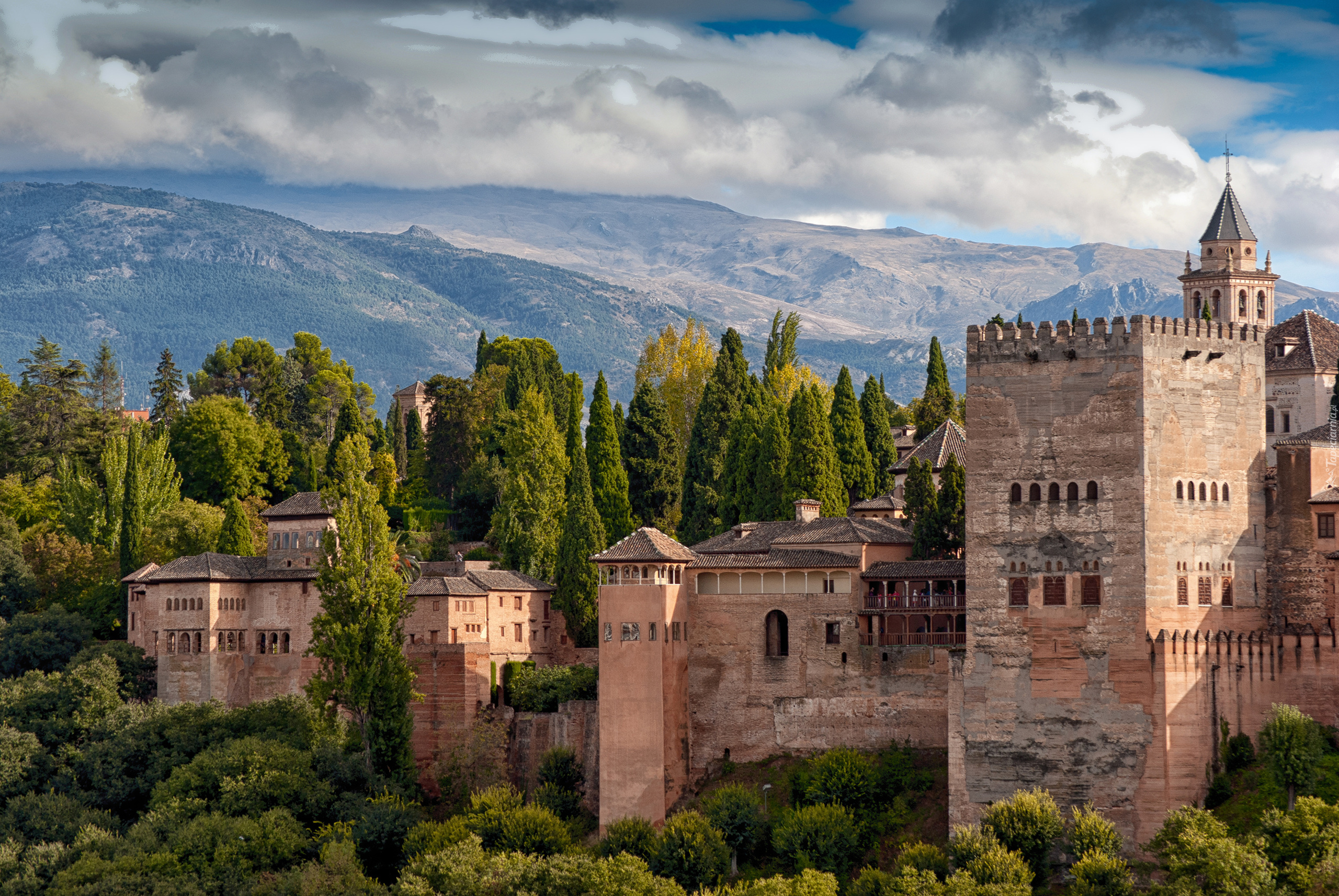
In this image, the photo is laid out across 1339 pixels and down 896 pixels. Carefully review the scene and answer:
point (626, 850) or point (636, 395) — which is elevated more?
point (636, 395)

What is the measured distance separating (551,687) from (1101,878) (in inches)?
842

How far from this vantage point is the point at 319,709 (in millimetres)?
59156

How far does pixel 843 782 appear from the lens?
52.5m

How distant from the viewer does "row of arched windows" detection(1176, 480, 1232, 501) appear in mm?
49750

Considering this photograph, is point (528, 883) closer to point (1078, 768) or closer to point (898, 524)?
point (1078, 768)

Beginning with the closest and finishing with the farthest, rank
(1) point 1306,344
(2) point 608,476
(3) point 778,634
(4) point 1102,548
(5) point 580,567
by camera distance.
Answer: (4) point 1102,548
(3) point 778,634
(5) point 580,567
(1) point 1306,344
(2) point 608,476

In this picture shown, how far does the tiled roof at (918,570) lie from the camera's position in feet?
185

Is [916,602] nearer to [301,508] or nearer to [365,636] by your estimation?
[365,636]

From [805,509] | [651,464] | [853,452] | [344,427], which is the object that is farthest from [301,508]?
[853,452]

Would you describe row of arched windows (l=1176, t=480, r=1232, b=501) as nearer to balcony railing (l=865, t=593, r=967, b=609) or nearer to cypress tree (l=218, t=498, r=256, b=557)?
balcony railing (l=865, t=593, r=967, b=609)

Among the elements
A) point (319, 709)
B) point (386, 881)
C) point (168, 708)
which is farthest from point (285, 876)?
point (168, 708)

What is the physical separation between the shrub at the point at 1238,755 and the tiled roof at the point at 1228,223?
29.4 m

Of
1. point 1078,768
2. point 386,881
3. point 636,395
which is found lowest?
point 386,881

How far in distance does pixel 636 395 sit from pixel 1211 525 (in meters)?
34.3
